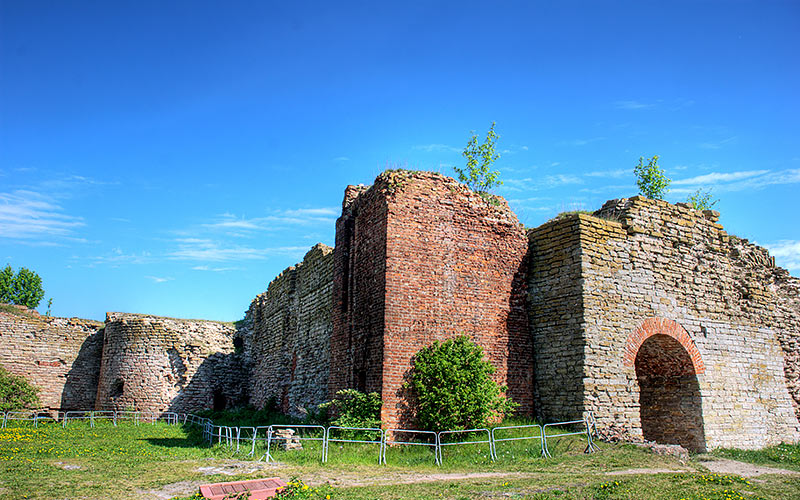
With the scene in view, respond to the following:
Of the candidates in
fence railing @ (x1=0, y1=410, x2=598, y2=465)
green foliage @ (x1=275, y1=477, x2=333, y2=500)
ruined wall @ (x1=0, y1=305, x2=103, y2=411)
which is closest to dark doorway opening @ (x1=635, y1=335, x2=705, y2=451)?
fence railing @ (x1=0, y1=410, x2=598, y2=465)

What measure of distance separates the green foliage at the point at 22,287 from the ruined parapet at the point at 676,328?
150ft

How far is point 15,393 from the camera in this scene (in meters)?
23.5

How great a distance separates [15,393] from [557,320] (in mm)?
23217

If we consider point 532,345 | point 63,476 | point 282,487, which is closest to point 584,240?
point 532,345

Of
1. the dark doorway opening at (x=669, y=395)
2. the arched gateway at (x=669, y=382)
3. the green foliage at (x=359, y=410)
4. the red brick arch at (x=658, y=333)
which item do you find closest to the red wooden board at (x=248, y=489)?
the green foliage at (x=359, y=410)

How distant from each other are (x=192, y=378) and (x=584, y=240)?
18943 millimetres

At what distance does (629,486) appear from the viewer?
8.55 m

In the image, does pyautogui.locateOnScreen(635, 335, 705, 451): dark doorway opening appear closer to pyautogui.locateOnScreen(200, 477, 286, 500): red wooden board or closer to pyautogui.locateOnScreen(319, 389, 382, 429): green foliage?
pyautogui.locateOnScreen(319, 389, 382, 429): green foliage

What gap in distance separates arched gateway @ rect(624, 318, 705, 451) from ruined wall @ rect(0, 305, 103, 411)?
24169 mm

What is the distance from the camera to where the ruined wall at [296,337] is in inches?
683

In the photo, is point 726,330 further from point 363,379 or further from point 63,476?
point 63,476

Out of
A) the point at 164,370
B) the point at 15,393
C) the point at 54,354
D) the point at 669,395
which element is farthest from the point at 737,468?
the point at 54,354

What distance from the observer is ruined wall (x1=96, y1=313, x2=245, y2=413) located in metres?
23.8

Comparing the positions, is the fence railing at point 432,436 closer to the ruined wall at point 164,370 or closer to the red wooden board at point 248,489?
the red wooden board at point 248,489
